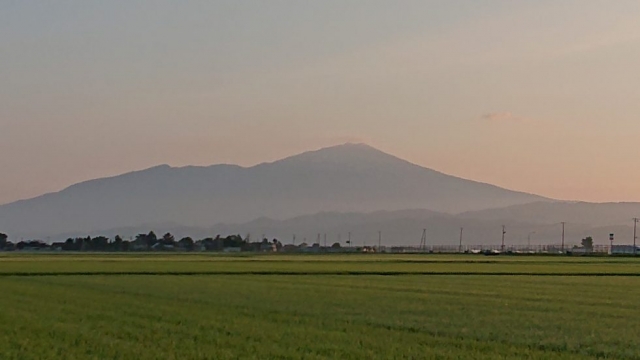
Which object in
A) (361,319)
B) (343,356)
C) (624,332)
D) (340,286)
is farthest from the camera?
(340,286)

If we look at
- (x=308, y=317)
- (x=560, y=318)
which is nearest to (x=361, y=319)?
(x=308, y=317)

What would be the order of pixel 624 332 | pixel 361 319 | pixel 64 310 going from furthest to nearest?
pixel 64 310
pixel 361 319
pixel 624 332

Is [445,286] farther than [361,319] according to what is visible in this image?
Yes

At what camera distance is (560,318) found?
2581 cm

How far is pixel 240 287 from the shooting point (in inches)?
1631

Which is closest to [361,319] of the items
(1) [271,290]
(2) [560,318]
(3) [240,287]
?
(2) [560,318]

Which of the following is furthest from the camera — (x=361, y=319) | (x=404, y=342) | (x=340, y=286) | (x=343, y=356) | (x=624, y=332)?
(x=340, y=286)

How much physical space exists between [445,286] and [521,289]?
342 centimetres

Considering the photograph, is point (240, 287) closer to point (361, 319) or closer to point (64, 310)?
point (64, 310)

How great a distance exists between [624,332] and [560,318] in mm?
3636

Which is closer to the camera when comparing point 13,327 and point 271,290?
point 13,327

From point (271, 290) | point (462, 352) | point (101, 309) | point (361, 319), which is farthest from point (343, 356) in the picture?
point (271, 290)

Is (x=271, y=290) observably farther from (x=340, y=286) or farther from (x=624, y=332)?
(x=624, y=332)

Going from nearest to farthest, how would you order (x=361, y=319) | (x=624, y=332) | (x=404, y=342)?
(x=404, y=342), (x=624, y=332), (x=361, y=319)
